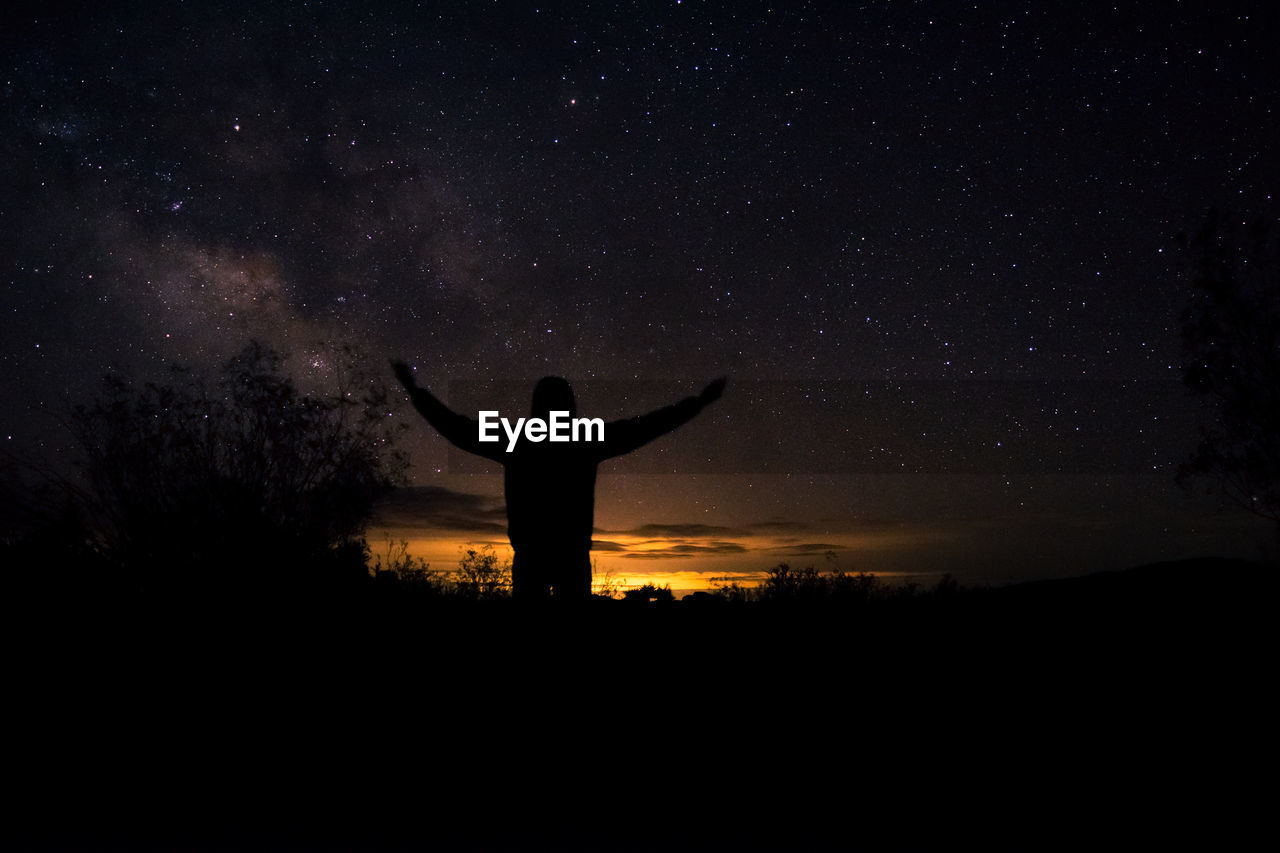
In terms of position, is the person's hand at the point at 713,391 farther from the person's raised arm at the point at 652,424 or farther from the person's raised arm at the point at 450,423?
the person's raised arm at the point at 450,423

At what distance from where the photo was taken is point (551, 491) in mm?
6672

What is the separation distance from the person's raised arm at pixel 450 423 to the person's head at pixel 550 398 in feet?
1.83

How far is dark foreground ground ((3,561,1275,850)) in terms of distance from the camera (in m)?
3.59

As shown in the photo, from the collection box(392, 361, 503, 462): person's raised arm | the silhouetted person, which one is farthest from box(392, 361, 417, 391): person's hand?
the silhouetted person

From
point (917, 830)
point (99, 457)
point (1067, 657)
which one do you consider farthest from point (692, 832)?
point (99, 457)

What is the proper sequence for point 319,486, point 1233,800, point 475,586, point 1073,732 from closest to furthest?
point 1233,800
point 1073,732
point 475,586
point 319,486

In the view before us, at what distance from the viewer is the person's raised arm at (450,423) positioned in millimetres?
7062

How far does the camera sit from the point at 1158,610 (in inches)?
195

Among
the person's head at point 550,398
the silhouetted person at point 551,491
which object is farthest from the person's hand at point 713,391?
the person's head at point 550,398

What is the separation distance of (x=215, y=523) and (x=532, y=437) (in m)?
3.23

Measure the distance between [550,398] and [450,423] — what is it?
114 cm

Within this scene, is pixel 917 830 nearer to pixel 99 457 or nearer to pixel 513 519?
pixel 513 519

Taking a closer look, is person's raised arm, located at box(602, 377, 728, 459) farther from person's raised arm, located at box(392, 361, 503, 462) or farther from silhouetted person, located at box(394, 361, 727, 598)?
person's raised arm, located at box(392, 361, 503, 462)

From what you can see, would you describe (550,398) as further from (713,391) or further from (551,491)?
(713,391)
